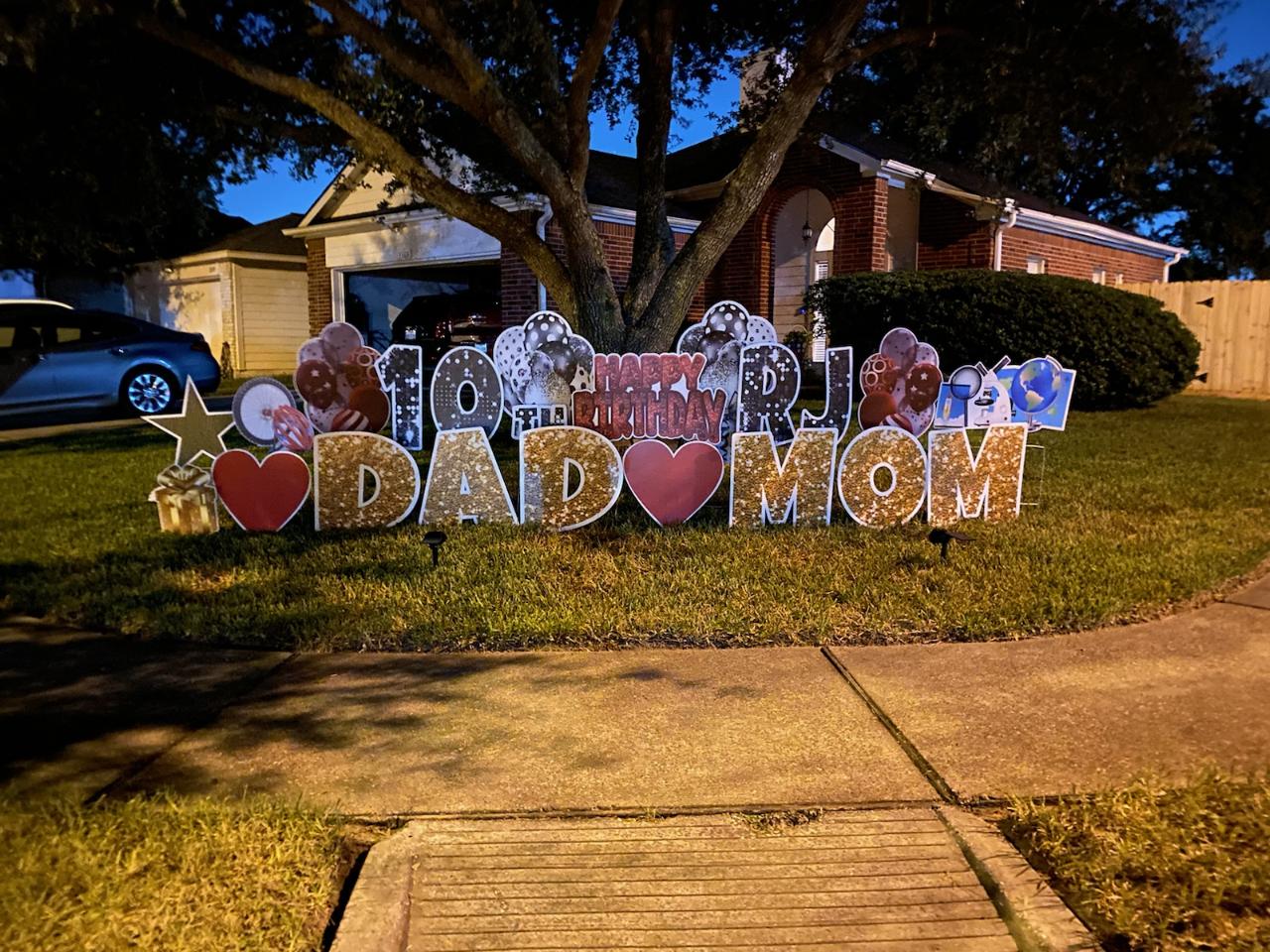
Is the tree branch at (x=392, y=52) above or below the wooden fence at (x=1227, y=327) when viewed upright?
above

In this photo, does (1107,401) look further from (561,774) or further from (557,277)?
(561,774)

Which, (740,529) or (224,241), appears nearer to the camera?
(740,529)

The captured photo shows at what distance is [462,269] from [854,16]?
1458cm

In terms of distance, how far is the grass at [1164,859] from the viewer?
249 centimetres

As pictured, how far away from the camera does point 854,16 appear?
26.5 feet

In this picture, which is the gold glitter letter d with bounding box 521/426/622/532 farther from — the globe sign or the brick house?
the brick house

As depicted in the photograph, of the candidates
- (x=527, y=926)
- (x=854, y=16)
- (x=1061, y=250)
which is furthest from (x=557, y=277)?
(x=1061, y=250)

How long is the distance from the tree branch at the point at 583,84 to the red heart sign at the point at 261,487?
3.74 m

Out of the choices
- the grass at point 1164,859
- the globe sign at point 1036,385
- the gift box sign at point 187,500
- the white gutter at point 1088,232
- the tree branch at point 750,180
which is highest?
the white gutter at point 1088,232

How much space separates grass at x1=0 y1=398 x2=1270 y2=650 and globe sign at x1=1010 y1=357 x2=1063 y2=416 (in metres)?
0.79

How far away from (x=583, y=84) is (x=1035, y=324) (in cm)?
766

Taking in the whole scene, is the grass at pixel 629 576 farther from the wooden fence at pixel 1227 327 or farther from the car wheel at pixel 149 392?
the wooden fence at pixel 1227 327

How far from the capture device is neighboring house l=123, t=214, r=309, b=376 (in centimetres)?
2281

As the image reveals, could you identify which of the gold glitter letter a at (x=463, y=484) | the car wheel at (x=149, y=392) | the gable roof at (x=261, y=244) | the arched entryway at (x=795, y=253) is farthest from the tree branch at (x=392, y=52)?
the gable roof at (x=261, y=244)
